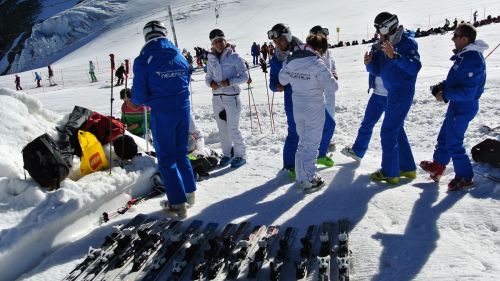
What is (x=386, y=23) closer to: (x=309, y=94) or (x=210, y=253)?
(x=309, y=94)

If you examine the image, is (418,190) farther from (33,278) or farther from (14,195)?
(14,195)

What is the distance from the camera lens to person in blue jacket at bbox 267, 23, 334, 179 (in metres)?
5.04

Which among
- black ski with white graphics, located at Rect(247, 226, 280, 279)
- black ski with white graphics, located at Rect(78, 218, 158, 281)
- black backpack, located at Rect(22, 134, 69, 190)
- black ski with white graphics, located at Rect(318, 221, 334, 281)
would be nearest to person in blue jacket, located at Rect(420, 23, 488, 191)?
black ski with white graphics, located at Rect(318, 221, 334, 281)

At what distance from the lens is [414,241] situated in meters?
3.90

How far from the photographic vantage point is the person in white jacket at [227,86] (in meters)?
6.56

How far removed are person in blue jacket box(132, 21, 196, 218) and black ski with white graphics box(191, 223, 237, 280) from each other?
2.26 feet

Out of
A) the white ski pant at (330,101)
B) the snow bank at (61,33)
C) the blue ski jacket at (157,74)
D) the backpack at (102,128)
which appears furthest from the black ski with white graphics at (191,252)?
the snow bank at (61,33)

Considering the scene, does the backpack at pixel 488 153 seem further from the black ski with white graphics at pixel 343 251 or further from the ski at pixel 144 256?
the ski at pixel 144 256

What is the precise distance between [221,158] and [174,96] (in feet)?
8.23

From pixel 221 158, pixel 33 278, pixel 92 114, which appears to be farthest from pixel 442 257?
pixel 92 114

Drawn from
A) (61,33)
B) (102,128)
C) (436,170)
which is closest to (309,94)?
(436,170)

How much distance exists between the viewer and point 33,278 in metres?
3.91

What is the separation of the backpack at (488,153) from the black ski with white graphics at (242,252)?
290cm

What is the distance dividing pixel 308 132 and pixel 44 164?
9.41 ft
